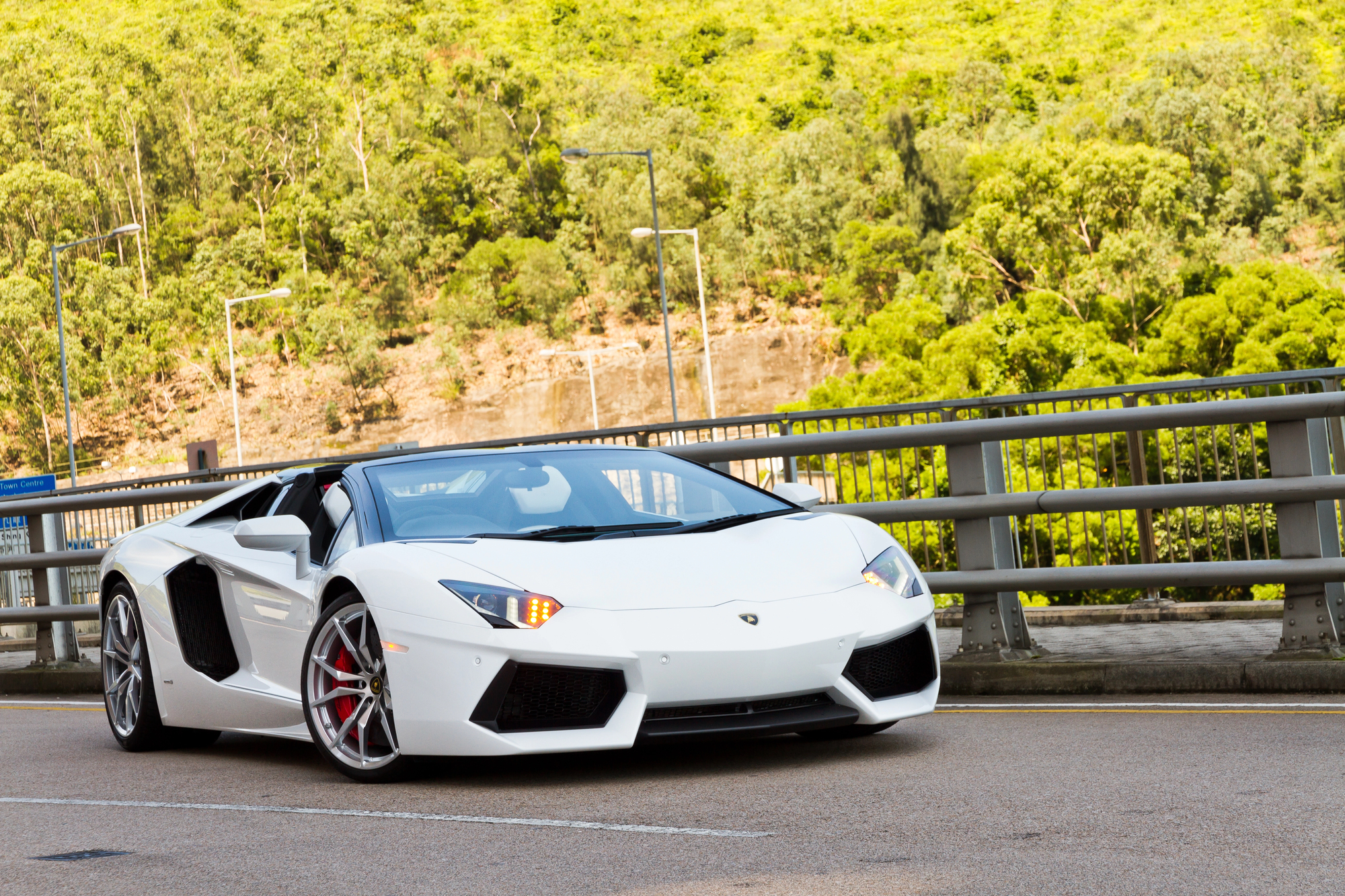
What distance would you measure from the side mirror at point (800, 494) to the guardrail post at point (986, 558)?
3.58ft

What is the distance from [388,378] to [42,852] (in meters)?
84.2

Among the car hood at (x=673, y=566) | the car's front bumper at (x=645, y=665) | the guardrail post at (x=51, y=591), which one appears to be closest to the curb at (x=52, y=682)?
the guardrail post at (x=51, y=591)

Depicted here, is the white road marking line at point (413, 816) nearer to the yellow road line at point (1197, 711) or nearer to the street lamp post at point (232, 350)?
the yellow road line at point (1197, 711)

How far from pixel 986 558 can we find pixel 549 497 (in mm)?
2136

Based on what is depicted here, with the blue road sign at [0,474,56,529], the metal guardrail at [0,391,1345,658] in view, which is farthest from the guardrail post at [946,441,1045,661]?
the blue road sign at [0,474,56,529]

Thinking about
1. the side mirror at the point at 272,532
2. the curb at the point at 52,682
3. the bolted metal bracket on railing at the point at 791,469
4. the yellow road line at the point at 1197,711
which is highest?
the side mirror at the point at 272,532

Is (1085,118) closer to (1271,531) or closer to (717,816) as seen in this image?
(1271,531)

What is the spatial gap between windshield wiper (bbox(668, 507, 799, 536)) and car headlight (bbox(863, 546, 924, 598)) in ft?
1.57

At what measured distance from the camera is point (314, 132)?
4163 inches

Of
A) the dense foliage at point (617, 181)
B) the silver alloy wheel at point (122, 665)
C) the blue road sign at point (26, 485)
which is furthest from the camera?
the dense foliage at point (617, 181)

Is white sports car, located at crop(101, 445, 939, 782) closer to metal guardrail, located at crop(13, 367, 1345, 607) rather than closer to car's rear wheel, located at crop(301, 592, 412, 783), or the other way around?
car's rear wheel, located at crop(301, 592, 412, 783)

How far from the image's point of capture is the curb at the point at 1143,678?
21.4 feet

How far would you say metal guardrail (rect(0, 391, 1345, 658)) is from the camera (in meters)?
6.58

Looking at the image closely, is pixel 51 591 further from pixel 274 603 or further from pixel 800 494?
pixel 800 494
